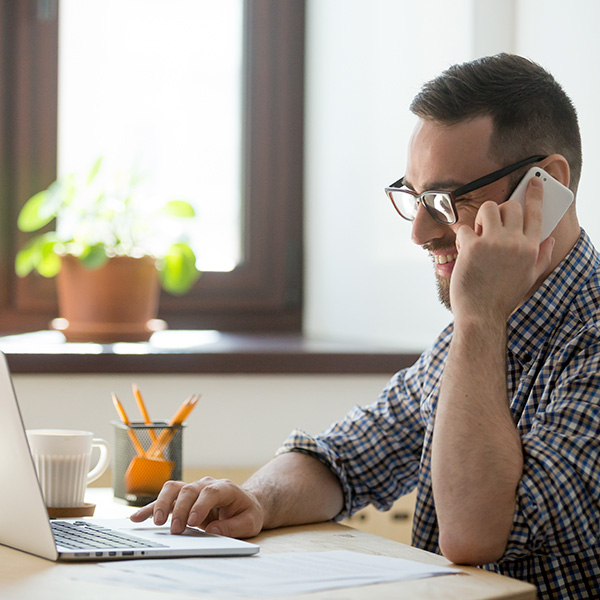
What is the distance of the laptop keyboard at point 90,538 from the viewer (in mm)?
987

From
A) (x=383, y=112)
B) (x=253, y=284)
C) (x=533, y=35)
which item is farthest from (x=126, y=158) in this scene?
(x=533, y=35)

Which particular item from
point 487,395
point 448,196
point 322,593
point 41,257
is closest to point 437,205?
point 448,196

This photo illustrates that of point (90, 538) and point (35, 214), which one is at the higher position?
point (35, 214)

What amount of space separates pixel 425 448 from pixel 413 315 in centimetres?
85

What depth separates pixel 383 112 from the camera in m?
2.21

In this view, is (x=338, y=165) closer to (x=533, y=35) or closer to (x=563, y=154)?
(x=533, y=35)

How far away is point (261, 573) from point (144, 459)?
470 mm

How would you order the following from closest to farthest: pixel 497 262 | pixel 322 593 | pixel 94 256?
pixel 322 593
pixel 497 262
pixel 94 256

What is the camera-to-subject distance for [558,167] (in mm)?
1312

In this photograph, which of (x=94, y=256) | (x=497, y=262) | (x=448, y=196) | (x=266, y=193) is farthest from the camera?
(x=266, y=193)

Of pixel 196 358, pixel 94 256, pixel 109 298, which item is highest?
pixel 94 256

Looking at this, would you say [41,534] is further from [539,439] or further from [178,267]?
[178,267]

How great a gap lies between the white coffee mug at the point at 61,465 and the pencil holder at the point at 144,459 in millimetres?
84

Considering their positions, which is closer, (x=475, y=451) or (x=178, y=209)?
(x=475, y=451)
